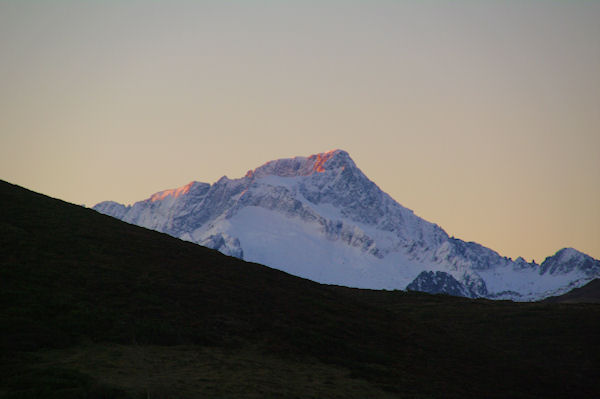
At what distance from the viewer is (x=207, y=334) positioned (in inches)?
1401

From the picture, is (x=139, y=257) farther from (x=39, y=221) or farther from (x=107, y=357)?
(x=107, y=357)

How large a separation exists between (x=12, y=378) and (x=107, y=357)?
4629mm

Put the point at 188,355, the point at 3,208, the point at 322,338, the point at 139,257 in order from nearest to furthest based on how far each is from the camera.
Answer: the point at 188,355, the point at 322,338, the point at 139,257, the point at 3,208

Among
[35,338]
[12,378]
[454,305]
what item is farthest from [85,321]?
[454,305]

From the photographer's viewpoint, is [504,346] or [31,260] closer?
[31,260]

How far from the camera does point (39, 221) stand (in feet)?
158

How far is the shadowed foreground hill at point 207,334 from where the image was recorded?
1134 inches

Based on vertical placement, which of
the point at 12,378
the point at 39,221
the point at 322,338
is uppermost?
the point at 39,221

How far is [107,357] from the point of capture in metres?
30.0

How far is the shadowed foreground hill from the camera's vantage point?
1134 inches

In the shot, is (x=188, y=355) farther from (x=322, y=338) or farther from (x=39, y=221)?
(x=39, y=221)

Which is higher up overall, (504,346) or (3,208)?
(3,208)

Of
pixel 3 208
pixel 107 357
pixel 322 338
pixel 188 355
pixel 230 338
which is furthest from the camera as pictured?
pixel 3 208

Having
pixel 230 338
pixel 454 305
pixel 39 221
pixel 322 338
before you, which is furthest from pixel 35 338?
pixel 454 305
